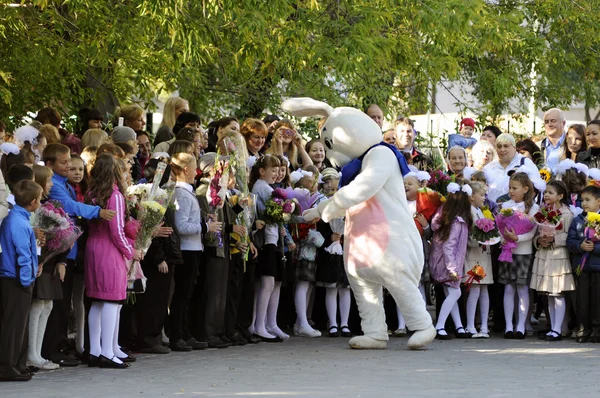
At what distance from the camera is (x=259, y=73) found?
760 inches

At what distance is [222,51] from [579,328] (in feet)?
20.4

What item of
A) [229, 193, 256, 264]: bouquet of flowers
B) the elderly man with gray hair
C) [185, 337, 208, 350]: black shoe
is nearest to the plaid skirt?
the elderly man with gray hair

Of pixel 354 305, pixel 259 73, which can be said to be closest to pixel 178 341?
pixel 354 305

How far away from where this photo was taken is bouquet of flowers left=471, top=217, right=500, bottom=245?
1356cm

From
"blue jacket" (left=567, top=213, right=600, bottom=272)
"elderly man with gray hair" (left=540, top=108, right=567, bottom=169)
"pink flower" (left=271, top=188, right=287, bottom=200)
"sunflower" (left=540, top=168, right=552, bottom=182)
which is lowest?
"blue jacket" (left=567, top=213, right=600, bottom=272)

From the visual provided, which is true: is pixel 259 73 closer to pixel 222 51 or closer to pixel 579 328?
pixel 222 51

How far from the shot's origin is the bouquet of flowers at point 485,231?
44.5 feet

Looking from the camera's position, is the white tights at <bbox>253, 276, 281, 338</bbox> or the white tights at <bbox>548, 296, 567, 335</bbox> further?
the white tights at <bbox>548, 296, 567, 335</bbox>

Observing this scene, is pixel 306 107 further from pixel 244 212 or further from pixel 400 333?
pixel 400 333

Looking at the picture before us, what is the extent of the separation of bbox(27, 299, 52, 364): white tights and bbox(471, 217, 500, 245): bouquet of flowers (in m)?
5.20

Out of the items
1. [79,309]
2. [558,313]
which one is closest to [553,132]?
[558,313]

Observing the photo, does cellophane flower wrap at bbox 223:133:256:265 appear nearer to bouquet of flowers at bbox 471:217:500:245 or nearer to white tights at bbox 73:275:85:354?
white tights at bbox 73:275:85:354

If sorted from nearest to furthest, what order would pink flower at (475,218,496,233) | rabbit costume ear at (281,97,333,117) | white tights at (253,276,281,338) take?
rabbit costume ear at (281,97,333,117) < white tights at (253,276,281,338) < pink flower at (475,218,496,233)

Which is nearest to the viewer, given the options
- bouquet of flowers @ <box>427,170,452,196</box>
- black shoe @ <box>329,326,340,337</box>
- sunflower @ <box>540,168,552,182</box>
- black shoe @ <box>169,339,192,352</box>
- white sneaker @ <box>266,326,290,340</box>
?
black shoe @ <box>169,339,192,352</box>
